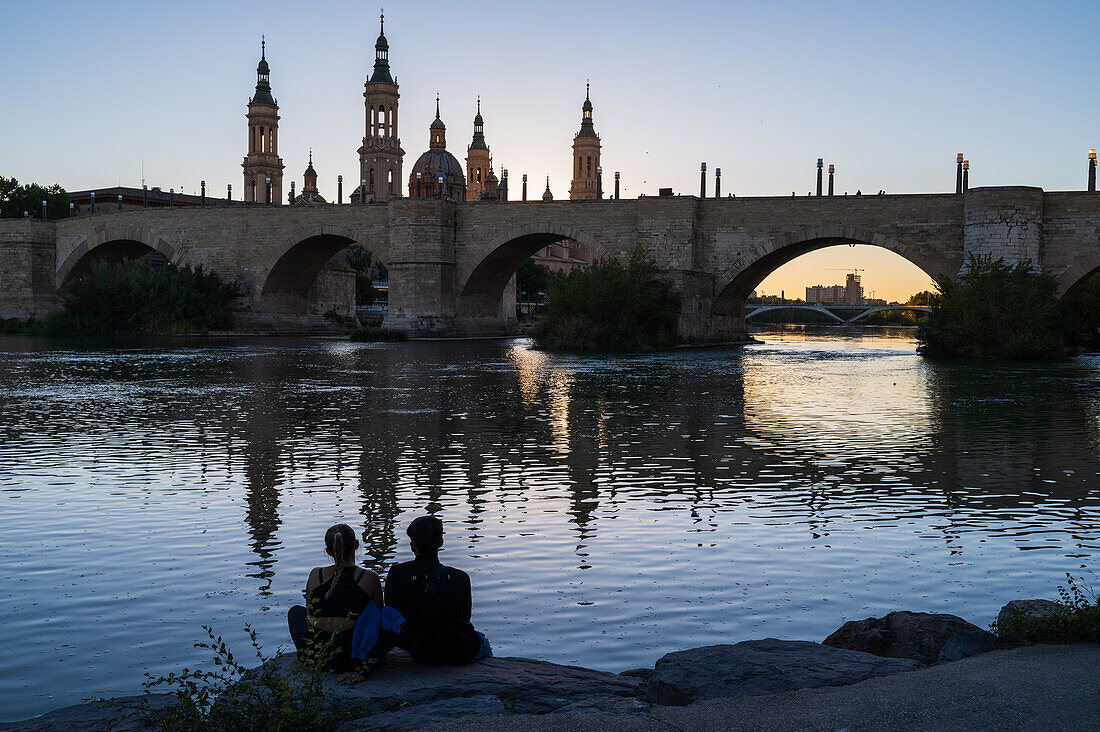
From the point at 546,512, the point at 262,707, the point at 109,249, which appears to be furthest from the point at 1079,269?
the point at 109,249

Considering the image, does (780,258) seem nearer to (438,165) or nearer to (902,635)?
(902,635)

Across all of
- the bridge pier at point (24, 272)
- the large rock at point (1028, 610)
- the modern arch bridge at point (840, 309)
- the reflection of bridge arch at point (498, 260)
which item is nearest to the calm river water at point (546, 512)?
the large rock at point (1028, 610)

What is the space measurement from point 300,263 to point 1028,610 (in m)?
49.7

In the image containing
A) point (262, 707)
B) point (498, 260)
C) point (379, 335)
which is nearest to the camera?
point (262, 707)

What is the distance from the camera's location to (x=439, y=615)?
4.48 metres

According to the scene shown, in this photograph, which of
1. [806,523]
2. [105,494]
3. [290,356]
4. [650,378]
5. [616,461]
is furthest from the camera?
[290,356]

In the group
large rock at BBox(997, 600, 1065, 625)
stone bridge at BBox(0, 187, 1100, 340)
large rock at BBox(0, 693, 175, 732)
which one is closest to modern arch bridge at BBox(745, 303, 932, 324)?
stone bridge at BBox(0, 187, 1100, 340)

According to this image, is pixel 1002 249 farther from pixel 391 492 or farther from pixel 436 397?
pixel 391 492

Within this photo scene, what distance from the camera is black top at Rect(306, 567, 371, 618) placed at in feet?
14.4

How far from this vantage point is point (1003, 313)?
105ft

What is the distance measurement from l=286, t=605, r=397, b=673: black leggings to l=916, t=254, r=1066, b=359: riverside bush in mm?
30428

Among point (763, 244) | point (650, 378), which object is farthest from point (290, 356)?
point (763, 244)

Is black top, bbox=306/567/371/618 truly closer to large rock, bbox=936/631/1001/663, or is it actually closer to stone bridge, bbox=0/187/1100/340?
large rock, bbox=936/631/1001/663

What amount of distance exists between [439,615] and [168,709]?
1146mm
